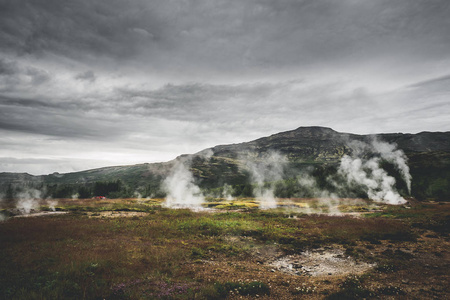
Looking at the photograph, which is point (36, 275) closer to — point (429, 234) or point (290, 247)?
point (290, 247)

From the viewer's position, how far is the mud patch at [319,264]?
15.3 metres

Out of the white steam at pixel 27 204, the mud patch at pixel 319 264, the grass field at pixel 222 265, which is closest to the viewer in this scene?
the grass field at pixel 222 265

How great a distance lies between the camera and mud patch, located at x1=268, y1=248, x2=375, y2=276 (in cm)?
1529

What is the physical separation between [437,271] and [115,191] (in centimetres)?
14406

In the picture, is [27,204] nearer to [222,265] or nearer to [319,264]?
[222,265]

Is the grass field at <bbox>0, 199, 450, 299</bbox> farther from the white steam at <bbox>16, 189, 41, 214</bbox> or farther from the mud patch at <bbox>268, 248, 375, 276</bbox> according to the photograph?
the white steam at <bbox>16, 189, 41, 214</bbox>

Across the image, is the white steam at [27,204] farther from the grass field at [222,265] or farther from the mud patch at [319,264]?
the mud patch at [319,264]

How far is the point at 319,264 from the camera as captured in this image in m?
17.1

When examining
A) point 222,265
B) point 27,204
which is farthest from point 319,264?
point 27,204

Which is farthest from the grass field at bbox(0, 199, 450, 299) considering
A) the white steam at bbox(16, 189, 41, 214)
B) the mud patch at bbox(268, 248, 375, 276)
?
the white steam at bbox(16, 189, 41, 214)

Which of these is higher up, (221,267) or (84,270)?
(84,270)

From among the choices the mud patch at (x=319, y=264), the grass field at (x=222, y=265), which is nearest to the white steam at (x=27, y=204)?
the grass field at (x=222, y=265)

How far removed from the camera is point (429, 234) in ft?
85.5

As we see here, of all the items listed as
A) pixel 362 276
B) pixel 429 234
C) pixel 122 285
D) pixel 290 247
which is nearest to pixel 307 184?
pixel 429 234
